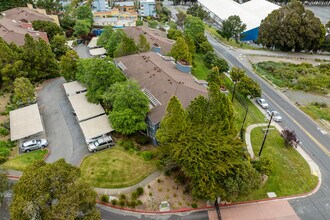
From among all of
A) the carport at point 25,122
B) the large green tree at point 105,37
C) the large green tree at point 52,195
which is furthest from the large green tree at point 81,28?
the large green tree at point 52,195

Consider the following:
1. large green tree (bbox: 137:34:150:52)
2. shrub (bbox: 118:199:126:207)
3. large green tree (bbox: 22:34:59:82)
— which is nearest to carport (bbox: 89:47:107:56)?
large green tree (bbox: 22:34:59:82)

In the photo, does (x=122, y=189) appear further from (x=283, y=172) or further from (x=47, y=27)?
(x=47, y=27)

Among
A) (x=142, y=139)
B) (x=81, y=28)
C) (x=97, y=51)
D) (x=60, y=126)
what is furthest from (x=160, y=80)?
(x=81, y=28)

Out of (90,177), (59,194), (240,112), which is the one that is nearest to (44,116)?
(90,177)

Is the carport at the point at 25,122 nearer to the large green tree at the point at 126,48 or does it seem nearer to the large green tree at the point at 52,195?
the large green tree at the point at 52,195

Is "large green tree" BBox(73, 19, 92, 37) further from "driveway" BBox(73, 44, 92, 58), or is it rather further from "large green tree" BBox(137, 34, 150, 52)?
"large green tree" BBox(137, 34, 150, 52)

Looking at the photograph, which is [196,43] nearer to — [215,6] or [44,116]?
[44,116]

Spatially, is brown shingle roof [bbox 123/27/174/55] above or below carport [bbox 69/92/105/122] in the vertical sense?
above
